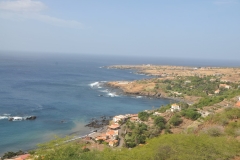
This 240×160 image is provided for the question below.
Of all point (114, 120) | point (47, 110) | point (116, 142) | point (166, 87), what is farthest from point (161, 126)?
point (166, 87)

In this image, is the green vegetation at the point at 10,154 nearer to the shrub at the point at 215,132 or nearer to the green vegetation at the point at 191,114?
the shrub at the point at 215,132

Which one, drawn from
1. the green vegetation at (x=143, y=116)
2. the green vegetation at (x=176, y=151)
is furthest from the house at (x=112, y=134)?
the green vegetation at (x=176, y=151)

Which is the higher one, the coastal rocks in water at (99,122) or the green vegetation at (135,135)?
the green vegetation at (135,135)

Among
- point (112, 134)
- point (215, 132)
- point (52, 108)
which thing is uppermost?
point (215, 132)

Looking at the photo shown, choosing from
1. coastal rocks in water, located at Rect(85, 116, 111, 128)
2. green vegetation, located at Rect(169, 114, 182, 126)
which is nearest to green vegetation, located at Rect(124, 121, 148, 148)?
green vegetation, located at Rect(169, 114, 182, 126)

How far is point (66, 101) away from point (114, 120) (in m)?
18.5

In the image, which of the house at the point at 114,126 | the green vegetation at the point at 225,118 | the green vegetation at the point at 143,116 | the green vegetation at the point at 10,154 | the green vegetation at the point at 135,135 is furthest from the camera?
the green vegetation at the point at 143,116

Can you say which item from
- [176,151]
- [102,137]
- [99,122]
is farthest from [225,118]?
[99,122]

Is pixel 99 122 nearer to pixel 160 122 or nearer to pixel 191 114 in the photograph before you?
pixel 160 122

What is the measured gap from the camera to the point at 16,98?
2264 inches

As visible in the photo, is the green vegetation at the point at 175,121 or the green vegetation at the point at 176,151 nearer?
the green vegetation at the point at 176,151

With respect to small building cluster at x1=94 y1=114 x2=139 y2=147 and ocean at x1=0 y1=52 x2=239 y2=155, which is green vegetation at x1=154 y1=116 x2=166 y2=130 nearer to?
small building cluster at x1=94 y1=114 x2=139 y2=147

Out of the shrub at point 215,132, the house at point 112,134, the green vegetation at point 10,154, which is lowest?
the green vegetation at point 10,154

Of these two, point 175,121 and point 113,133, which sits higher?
point 175,121
